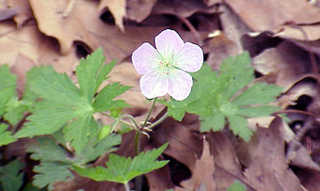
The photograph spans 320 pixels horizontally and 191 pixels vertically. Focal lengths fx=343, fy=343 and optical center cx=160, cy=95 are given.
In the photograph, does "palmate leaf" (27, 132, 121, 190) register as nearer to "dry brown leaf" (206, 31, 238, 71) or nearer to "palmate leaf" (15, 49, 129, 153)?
"palmate leaf" (15, 49, 129, 153)

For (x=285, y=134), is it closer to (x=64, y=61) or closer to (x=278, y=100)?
(x=278, y=100)

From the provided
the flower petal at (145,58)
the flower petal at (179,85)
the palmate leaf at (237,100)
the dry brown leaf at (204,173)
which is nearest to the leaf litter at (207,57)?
the dry brown leaf at (204,173)

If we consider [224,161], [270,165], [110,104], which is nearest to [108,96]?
[110,104]

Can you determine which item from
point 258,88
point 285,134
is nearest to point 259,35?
point 258,88

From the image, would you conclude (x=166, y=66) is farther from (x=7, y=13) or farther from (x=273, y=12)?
(x=7, y=13)

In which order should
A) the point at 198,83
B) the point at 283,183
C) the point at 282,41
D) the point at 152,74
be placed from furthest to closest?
1. the point at 282,41
2. the point at 283,183
3. the point at 198,83
4. the point at 152,74

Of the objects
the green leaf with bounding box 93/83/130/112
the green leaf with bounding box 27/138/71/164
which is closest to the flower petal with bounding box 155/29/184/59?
the green leaf with bounding box 93/83/130/112

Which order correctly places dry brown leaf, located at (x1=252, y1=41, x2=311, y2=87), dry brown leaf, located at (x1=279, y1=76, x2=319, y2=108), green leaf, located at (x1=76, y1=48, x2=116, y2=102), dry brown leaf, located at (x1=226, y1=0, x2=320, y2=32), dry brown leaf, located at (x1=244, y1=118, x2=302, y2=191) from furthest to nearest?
dry brown leaf, located at (x1=226, y1=0, x2=320, y2=32)
dry brown leaf, located at (x1=252, y1=41, x2=311, y2=87)
dry brown leaf, located at (x1=279, y1=76, x2=319, y2=108)
dry brown leaf, located at (x1=244, y1=118, x2=302, y2=191)
green leaf, located at (x1=76, y1=48, x2=116, y2=102)
